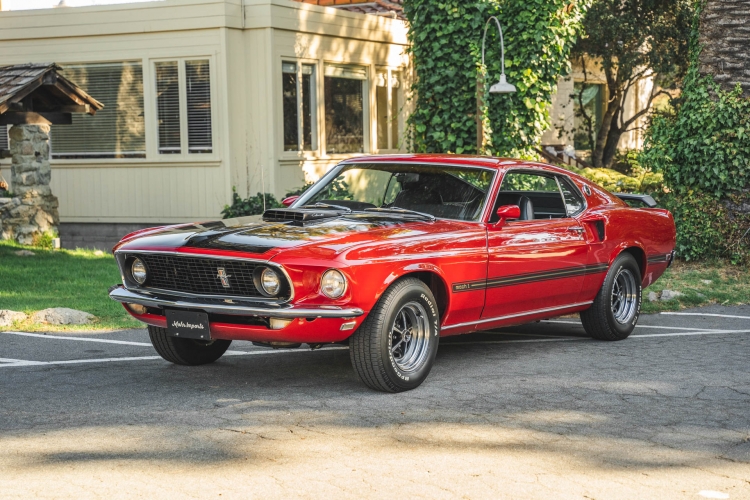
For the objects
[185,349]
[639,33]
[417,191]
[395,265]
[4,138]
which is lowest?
[185,349]

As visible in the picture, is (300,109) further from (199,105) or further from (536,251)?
(536,251)

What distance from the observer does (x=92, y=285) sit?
12727mm

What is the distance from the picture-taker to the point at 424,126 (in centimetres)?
1777

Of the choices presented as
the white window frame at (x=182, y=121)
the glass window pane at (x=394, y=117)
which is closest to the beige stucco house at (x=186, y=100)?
the white window frame at (x=182, y=121)

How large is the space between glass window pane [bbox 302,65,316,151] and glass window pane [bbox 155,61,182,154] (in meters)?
2.16

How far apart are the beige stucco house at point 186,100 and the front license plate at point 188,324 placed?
1079cm

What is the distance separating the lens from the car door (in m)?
7.79

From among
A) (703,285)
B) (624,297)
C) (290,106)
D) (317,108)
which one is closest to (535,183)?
(624,297)

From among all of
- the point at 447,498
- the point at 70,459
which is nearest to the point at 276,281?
the point at 70,459

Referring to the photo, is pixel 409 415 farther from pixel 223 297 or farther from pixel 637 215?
pixel 637 215

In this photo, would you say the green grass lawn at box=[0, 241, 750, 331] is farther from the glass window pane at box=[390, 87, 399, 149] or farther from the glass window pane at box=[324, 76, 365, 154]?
the glass window pane at box=[390, 87, 399, 149]

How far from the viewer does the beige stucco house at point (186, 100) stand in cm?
1767

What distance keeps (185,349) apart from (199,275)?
1.10 metres

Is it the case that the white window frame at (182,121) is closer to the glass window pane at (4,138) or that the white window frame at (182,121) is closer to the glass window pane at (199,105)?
the glass window pane at (199,105)
